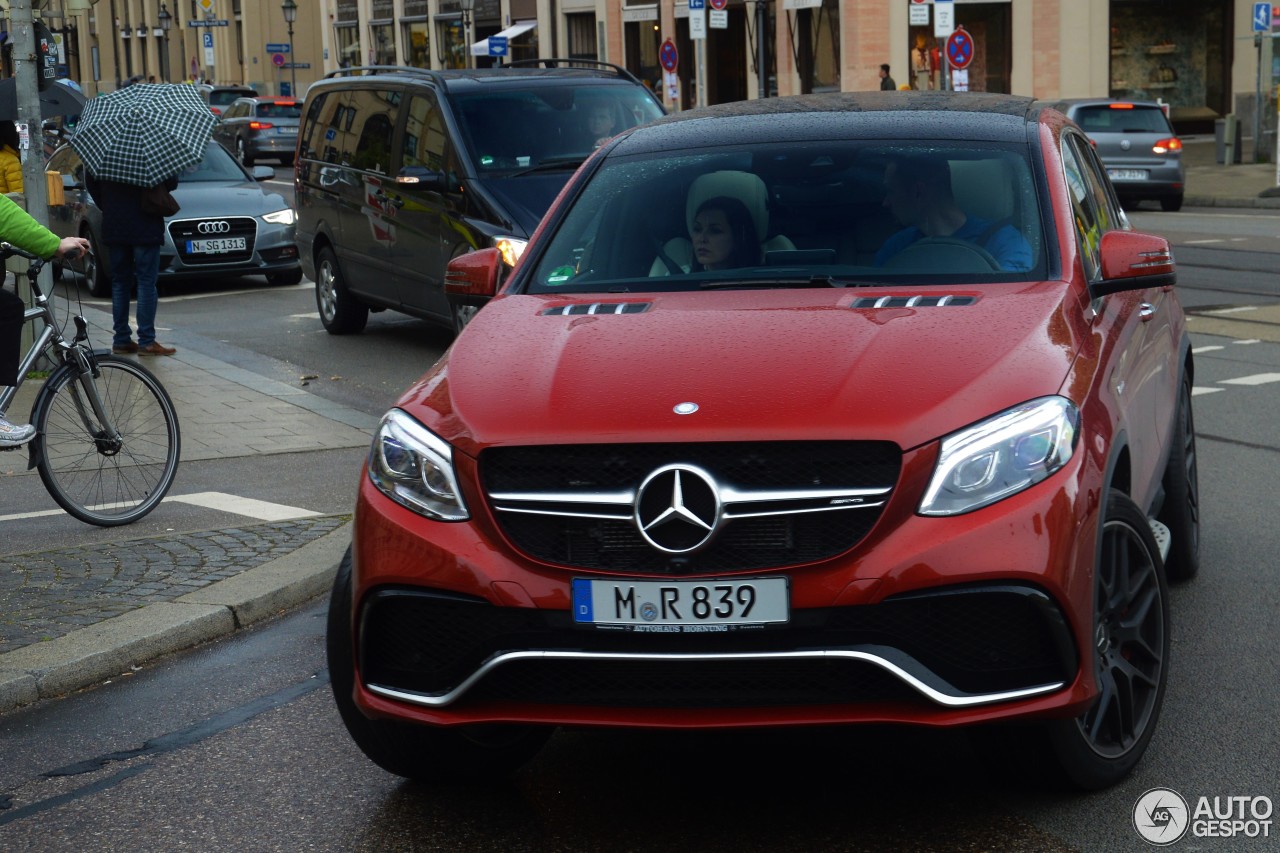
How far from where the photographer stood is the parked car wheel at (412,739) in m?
4.21

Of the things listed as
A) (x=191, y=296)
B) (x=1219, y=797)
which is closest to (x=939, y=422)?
(x=1219, y=797)

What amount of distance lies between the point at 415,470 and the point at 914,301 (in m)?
1.31

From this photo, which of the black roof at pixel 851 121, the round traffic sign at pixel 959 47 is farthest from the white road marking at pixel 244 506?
the round traffic sign at pixel 959 47

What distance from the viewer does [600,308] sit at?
4.73 meters

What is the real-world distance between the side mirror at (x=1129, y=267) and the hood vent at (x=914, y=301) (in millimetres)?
452

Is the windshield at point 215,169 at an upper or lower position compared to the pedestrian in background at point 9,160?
lower

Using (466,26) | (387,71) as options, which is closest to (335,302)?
(387,71)

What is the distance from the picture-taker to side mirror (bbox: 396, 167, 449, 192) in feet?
39.8

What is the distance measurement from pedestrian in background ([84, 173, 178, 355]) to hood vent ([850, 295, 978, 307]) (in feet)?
30.8

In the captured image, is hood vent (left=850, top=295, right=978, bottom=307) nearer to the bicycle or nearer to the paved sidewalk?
the paved sidewalk

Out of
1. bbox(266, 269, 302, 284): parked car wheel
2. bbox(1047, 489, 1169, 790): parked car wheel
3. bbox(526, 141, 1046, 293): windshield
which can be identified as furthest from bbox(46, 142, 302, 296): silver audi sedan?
bbox(1047, 489, 1169, 790): parked car wheel

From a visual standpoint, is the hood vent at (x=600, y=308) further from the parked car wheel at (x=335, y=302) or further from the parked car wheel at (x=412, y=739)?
the parked car wheel at (x=335, y=302)

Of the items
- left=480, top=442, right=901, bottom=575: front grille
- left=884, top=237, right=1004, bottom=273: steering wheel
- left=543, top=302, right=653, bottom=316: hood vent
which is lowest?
left=480, top=442, right=901, bottom=575: front grille

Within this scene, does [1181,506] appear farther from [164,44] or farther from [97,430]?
[164,44]
